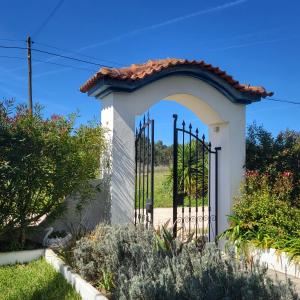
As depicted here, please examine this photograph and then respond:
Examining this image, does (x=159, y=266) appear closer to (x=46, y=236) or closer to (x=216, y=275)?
(x=216, y=275)

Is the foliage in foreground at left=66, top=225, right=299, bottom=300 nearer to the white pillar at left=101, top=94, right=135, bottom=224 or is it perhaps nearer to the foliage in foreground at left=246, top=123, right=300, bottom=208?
the white pillar at left=101, top=94, right=135, bottom=224

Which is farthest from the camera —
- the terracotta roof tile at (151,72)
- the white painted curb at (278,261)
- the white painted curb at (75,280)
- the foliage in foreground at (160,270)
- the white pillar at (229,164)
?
the white pillar at (229,164)

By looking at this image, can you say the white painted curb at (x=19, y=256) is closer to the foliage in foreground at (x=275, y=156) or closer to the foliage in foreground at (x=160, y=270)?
the foliage in foreground at (x=160, y=270)

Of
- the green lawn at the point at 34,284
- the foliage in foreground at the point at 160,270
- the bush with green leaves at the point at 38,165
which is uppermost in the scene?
the bush with green leaves at the point at 38,165

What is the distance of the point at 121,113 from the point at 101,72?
2.63 feet

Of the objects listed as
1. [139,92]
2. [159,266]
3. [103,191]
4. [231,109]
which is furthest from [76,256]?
[231,109]

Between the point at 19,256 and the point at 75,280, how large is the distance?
81.8 inches

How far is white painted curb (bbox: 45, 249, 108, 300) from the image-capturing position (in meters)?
4.81

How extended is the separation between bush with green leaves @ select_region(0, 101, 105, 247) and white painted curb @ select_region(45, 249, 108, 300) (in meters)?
0.86

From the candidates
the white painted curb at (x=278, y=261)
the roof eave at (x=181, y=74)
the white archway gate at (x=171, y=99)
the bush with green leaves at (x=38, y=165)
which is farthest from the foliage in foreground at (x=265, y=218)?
the bush with green leaves at (x=38, y=165)

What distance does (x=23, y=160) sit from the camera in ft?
22.8

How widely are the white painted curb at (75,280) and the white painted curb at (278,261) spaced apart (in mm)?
2823

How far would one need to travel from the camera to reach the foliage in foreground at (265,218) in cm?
707

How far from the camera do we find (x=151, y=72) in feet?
24.8
